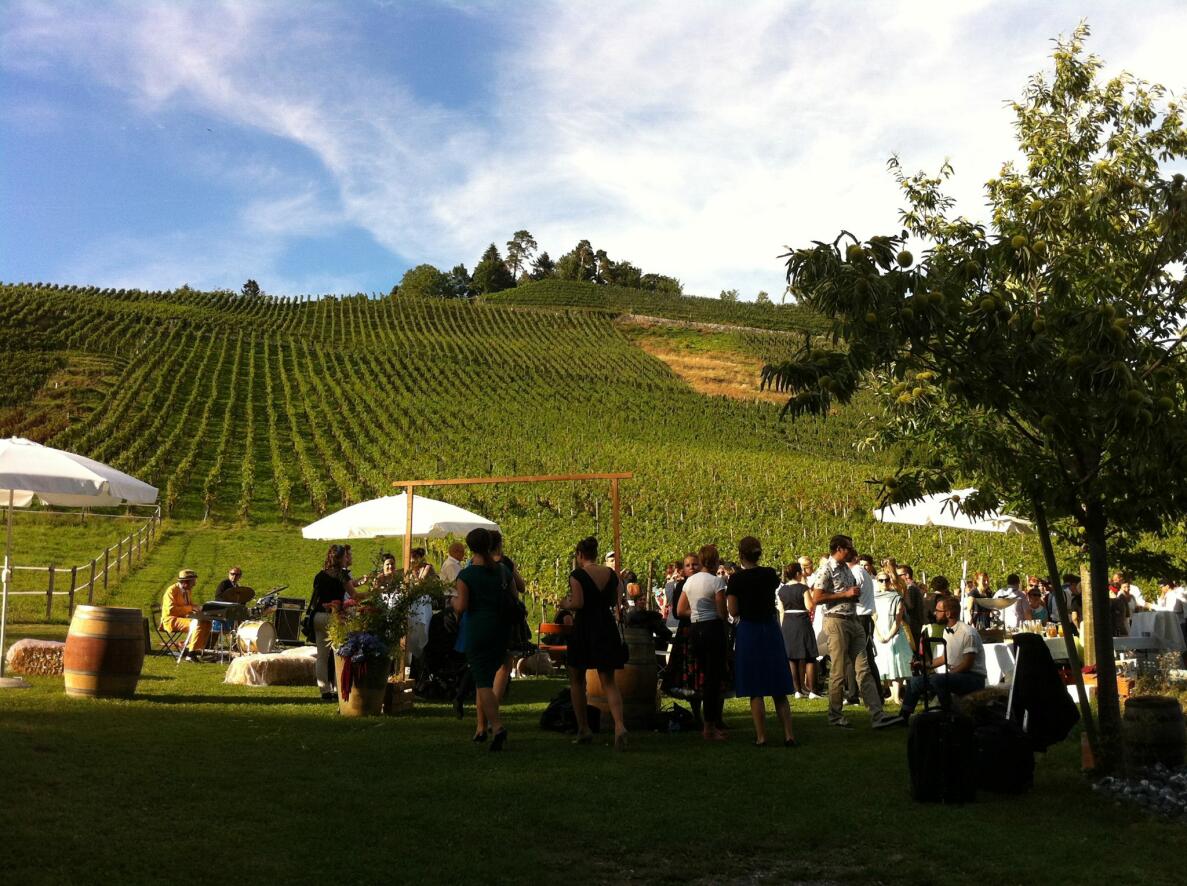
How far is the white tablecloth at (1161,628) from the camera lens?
1427 cm

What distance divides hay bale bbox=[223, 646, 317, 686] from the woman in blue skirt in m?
6.28

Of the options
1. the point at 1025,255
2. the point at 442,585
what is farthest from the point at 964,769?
the point at 442,585

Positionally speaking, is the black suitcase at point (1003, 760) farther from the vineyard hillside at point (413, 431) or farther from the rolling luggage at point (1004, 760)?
the vineyard hillside at point (413, 431)

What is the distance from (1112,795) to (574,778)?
3479 mm

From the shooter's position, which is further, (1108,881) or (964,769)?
(964,769)

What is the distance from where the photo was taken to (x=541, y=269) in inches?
6531

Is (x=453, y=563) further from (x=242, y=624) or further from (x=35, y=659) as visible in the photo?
(x=35, y=659)

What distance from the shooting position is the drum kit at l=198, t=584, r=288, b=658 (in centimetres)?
1596

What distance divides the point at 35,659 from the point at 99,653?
7.79 feet

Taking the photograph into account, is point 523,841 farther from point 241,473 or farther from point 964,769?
point 241,473

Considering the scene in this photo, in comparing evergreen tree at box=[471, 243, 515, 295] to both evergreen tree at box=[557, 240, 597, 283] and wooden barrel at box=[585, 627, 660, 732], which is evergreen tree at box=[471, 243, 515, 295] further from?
wooden barrel at box=[585, 627, 660, 732]

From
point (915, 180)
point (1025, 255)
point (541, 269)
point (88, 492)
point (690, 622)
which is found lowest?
point (690, 622)

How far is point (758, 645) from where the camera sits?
31.6 ft

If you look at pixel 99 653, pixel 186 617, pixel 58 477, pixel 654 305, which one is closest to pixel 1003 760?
pixel 99 653
